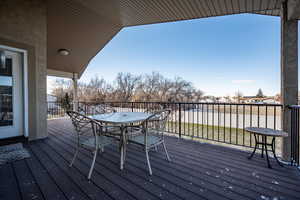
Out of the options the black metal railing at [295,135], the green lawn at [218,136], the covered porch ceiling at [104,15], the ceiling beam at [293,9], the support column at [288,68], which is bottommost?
the green lawn at [218,136]

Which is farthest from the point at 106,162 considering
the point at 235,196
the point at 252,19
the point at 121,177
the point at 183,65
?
the point at 183,65

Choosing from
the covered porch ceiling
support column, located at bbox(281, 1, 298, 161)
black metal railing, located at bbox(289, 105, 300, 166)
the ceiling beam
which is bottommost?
black metal railing, located at bbox(289, 105, 300, 166)

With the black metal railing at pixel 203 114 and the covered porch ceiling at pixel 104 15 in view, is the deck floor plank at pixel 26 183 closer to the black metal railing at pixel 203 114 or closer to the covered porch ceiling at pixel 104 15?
the black metal railing at pixel 203 114

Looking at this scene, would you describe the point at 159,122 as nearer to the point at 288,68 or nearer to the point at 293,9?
the point at 288,68

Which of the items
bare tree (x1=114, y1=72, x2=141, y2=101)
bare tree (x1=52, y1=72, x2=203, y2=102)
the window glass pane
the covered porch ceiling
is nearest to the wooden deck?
the window glass pane

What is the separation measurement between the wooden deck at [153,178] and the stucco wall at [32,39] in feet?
3.99

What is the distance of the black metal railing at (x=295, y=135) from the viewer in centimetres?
205

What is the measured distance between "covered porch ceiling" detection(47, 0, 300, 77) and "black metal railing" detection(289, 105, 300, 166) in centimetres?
147

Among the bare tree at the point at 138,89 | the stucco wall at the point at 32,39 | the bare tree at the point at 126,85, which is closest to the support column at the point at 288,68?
the stucco wall at the point at 32,39

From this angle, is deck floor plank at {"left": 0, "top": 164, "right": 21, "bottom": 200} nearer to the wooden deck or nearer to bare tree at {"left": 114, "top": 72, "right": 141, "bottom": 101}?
the wooden deck

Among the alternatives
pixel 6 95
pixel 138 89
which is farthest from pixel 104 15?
pixel 138 89

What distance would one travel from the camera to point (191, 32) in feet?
33.0

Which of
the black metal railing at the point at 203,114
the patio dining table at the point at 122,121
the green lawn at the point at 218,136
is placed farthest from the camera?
the green lawn at the point at 218,136

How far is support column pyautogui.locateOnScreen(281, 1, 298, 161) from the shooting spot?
6.93 ft
